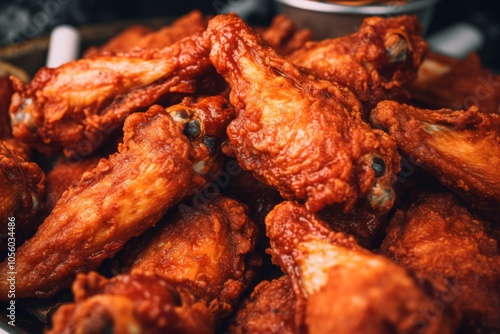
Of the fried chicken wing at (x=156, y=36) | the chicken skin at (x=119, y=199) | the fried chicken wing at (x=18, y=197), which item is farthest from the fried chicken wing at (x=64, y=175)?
the fried chicken wing at (x=156, y=36)

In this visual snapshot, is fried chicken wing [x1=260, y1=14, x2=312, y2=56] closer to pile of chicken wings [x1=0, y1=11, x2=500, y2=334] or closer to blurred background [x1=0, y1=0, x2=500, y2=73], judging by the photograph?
pile of chicken wings [x1=0, y1=11, x2=500, y2=334]

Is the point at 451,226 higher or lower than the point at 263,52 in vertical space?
lower

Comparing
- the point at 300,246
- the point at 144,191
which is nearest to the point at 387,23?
the point at 300,246

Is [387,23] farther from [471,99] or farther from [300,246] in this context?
[300,246]

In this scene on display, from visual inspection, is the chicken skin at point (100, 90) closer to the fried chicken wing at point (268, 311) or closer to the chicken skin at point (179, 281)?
the chicken skin at point (179, 281)

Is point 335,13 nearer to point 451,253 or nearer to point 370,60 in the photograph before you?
point 370,60

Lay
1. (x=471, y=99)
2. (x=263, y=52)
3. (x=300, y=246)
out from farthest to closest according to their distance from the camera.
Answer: (x=471, y=99)
(x=263, y=52)
(x=300, y=246)

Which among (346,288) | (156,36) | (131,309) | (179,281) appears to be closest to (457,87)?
(156,36)
